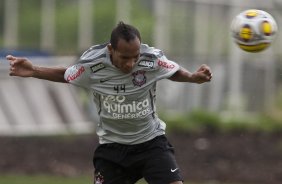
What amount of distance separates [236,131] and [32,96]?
4.47 metres

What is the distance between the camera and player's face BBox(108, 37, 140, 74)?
9172mm

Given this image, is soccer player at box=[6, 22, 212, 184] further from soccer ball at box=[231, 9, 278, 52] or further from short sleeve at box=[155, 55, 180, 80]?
soccer ball at box=[231, 9, 278, 52]

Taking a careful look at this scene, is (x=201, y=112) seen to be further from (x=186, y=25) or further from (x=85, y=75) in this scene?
(x=85, y=75)

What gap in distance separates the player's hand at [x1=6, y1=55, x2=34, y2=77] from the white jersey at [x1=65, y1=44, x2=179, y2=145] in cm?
36

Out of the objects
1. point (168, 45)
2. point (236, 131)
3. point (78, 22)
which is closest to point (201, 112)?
point (236, 131)

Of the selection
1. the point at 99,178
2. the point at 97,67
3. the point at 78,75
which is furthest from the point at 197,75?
the point at 99,178

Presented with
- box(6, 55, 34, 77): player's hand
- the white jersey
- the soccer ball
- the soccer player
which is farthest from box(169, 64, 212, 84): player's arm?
box(6, 55, 34, 77): player's hand

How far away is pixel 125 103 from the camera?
9.47m

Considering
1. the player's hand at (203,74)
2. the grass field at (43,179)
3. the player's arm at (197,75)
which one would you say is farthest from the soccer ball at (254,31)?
the grass field at (43,179)

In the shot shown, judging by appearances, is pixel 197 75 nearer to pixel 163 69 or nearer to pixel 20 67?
pixel 163 69

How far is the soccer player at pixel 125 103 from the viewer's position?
9477mm

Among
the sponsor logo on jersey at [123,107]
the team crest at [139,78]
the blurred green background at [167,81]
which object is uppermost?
the team crest at [139,78]

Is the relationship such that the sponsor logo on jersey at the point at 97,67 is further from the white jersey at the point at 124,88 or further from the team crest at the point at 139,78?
the team crest at the point at 139,78

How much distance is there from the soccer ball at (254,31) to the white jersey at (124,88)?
1146 mm
